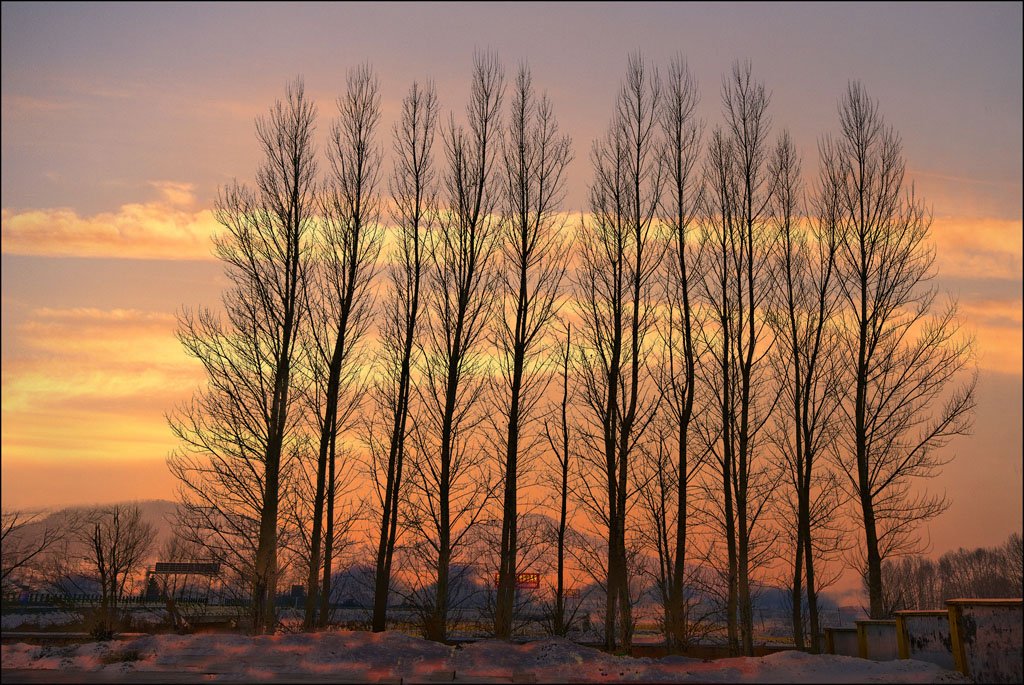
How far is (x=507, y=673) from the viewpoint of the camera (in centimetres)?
1172

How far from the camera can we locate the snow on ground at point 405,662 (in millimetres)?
10953

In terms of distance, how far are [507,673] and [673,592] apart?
735 centimetres

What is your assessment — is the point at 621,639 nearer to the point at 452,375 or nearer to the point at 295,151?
the point at 452,375

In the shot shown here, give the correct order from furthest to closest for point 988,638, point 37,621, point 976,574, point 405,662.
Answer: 1. point 976,574
2. point 37,621
3. point 405,662
4. point 988,638

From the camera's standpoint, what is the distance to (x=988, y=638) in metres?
10.6

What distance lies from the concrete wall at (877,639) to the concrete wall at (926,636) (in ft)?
2.53

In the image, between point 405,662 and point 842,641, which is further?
point 842,641

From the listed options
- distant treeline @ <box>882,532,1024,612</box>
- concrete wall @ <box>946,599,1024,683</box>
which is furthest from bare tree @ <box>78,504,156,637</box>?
distant treeline @ <box>882,532,1024,612</box>

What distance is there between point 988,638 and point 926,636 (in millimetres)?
1317

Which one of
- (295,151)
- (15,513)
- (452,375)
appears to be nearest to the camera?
(452,375)

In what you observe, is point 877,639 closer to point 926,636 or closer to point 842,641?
point 926,636

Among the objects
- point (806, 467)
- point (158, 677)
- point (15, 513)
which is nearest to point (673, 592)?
point (806, 467)

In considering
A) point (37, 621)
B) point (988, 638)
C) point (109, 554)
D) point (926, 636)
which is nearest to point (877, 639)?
point (926, 636)

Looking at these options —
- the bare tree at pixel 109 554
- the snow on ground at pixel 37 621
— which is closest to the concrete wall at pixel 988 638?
the bare tree at pixel 109 554
